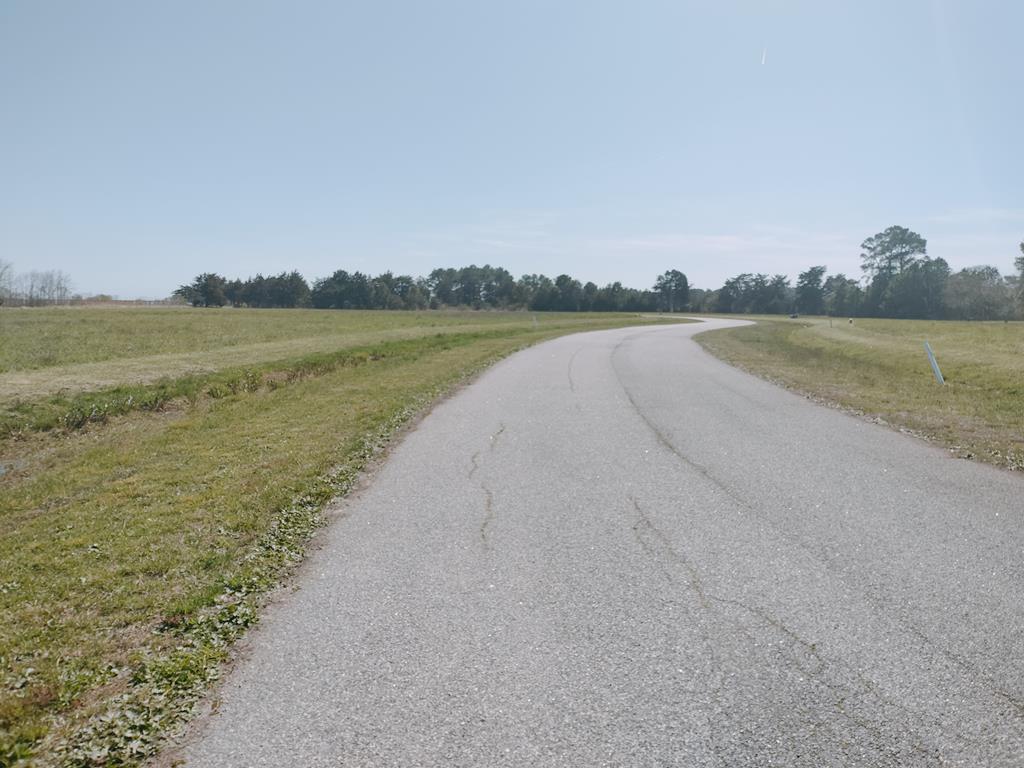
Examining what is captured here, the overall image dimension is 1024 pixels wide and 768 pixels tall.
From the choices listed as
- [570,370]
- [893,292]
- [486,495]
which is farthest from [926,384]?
[893,292]

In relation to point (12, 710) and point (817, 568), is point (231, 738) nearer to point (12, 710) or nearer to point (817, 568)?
point (12, 710)

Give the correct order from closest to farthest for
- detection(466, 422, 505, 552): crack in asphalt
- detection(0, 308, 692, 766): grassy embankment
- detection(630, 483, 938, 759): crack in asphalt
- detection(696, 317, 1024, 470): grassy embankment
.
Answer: detection(630, 483, 938, 759): crack in asphalt
detection(0, 308, 692, 766): grassy embankment
detection(466, 422, 505, 552): crack in asphalt
detection(696, 317, 1024, 470): grassy embankment

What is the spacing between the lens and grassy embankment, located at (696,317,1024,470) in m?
10.2

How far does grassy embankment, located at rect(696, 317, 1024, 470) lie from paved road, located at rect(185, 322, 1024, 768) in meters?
2.27

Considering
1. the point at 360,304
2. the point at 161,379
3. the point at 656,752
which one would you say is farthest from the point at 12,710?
→ the point at 360,304

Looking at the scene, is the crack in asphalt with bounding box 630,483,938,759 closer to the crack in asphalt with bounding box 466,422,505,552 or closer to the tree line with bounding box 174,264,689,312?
the crack in asphalt with bounding box 466,422,505,552

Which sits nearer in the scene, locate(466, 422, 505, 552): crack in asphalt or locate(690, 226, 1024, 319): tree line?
locate(466, 422, 505, 552): crack in asphalt

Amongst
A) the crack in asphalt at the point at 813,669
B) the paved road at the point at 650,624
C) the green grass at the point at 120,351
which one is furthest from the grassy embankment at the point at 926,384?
the green grass at the point at 120,351

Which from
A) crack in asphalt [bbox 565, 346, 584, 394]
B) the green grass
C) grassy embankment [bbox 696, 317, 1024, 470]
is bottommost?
grassy embankment [bbox 696, 317, 1024, 470]

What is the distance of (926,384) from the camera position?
1652 cm

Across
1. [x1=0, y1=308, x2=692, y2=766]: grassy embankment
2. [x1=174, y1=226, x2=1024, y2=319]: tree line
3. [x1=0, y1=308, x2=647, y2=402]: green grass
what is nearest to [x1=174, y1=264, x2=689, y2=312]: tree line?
[x1=174, y1=226, x2=1024, y2=319]: tree line

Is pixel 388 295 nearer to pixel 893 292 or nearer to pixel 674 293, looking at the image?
pixel 674 293

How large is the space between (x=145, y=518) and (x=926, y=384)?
56.7 feet

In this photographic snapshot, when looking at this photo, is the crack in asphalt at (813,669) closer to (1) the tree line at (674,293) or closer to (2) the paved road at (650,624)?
A: (2) the paved road at (650,624)
